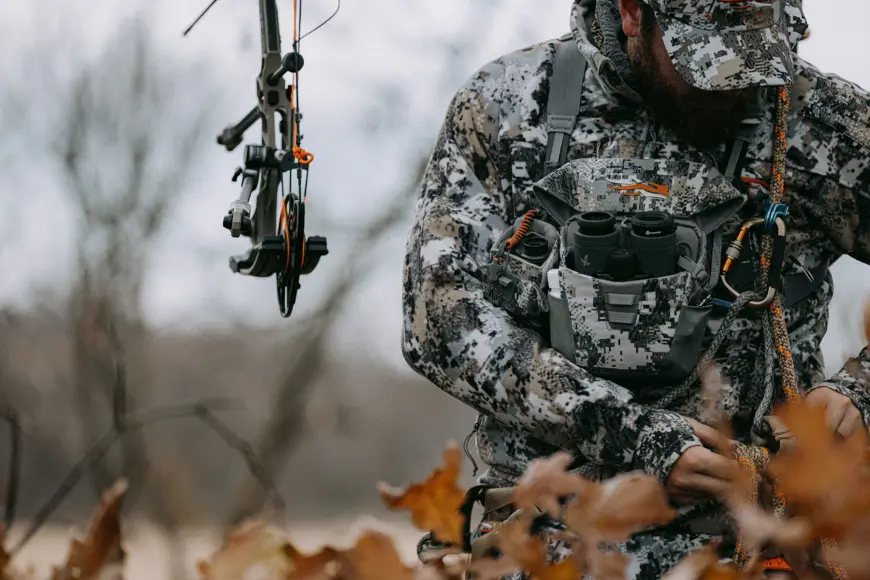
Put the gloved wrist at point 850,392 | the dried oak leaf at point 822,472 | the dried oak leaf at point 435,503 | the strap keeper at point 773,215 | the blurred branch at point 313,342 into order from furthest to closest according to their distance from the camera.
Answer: the blurred branch at point 313,342 < the strap keeper at point 773,215 < the gloved wrist at point 850,392 < the dried oak leaf at point 435,503 < the dried oak leaf at point 822,472

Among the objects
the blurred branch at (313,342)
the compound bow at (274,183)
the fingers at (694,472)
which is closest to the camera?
the fingers at (694,472)

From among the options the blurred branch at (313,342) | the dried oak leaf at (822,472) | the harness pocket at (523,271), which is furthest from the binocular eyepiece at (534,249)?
the blurred branch at (313,342)

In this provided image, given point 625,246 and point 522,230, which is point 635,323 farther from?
point 522,230

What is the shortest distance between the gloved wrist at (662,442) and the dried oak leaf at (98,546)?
4.05 ft

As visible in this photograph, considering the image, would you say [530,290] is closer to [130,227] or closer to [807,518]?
[807,518]

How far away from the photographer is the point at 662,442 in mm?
1732

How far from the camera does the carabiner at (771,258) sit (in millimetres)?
1886

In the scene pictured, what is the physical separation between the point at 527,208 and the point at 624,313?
27cm

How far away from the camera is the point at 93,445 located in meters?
0.66

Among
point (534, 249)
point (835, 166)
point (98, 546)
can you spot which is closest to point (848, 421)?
point (835, 166)

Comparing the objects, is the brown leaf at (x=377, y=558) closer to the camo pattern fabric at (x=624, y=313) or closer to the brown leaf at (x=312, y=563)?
the brown leaf at (x=312, y=563)

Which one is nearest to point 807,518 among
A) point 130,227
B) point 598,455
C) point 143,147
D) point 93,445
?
point 93,445

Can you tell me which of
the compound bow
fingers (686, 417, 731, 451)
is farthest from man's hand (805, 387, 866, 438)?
the compound bow

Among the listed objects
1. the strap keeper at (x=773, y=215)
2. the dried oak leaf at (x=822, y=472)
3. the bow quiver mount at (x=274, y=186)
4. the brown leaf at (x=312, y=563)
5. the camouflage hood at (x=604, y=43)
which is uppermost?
the dried oak leaf at (x=822, y=472)
